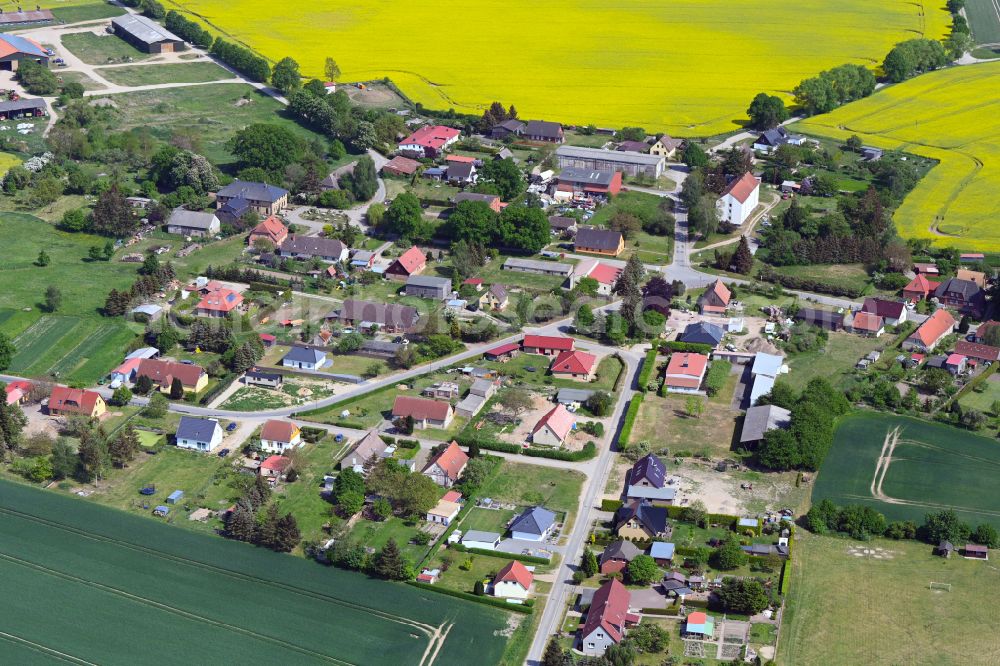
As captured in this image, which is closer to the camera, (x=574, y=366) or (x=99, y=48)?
(x=574, y=366)

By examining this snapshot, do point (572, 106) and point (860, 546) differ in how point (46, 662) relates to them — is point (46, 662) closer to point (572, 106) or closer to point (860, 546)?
point (860, 546)

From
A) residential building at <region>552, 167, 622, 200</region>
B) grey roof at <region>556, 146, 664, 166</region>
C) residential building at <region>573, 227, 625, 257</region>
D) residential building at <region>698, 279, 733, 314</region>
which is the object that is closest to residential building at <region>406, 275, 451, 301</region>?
residential building at <region>573, 227, 625, 257</region>

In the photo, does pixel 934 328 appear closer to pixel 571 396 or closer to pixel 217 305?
pixel 571 396

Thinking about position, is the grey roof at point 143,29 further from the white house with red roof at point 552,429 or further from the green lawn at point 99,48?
the white house with red roof at point 552,429

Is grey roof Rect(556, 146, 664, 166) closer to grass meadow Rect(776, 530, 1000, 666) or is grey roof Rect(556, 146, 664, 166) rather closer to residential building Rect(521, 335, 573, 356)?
residential building Rect(521, 335, 573, 356)

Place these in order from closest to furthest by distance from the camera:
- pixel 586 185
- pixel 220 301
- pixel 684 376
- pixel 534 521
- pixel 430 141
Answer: pixel 534 521 < pixel 684 376 < pixel 220 301 < pixel 586 185 < pixel 430 141

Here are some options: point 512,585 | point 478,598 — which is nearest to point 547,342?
point 512,585

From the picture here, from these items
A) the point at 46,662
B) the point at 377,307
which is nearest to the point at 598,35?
the point at 377,307

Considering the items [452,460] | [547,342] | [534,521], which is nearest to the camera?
[534,521]
